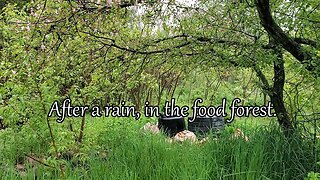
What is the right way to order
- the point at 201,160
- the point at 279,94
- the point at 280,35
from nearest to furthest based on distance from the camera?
1. the point at 280,35
2. the point at 201,160
3. the point at 279,94

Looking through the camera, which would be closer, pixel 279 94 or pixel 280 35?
pixel 280 35

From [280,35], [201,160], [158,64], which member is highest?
[280,35]

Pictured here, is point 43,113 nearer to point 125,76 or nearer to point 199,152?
point 125,76

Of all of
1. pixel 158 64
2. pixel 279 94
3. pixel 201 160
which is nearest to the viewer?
pixel 201 160

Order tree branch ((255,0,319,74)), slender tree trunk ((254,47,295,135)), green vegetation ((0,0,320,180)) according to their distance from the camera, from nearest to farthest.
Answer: tree branch ((255,0,319,74)) < green vegetation ((0,0,320,180)) < slender tree trunk ((254,47,295,135))

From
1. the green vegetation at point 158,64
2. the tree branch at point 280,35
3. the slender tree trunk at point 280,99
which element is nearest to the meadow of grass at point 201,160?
the green vegetation at point 158,64

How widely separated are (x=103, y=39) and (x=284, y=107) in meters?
1.58

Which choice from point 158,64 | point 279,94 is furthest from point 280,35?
point 158,64

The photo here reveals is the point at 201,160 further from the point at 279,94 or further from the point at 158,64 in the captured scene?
the point at 279,94

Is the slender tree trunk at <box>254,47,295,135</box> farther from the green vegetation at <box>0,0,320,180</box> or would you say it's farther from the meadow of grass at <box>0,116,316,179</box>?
the meadow of grass at <box>0,116,316,179</box>

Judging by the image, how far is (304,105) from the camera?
3.06 metres

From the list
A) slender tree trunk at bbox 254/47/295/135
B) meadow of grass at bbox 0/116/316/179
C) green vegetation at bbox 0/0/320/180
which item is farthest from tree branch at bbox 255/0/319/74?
meadow of grass at bbox 0/116/316/179

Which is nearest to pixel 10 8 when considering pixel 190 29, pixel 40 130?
pixel 40 130

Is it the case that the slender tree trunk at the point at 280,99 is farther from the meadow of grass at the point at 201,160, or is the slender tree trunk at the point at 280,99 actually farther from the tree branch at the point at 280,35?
the tree branch at the point at 280,35
